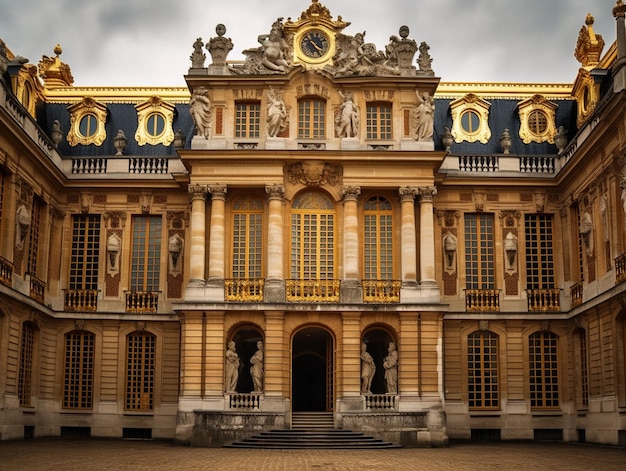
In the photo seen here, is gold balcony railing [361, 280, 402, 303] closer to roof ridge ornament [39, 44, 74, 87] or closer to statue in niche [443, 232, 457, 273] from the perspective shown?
statue in niche [443, 232, 457, 273]

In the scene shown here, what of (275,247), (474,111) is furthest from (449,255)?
(275,247)

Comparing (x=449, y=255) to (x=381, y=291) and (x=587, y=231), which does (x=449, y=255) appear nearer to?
(x=381, y=291)

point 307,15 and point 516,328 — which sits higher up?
point 307,15

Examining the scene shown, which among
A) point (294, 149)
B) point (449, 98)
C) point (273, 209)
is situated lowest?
point (273, 209)

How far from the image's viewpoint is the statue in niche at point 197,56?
3316 cm

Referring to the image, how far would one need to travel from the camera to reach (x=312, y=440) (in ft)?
93.5

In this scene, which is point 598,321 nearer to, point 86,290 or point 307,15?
point 307,15

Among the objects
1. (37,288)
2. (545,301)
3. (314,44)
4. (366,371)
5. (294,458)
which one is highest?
(314,44)

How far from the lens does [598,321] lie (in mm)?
29906

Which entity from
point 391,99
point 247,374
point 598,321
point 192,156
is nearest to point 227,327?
point 247,374

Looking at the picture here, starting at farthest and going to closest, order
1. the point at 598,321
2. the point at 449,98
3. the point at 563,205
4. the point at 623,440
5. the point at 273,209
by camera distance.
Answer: the point at 449,98 → the point at 563,205 → the point at 273,209 → the point at 598,321 → the point at 623,440

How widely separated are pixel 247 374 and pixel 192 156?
8.03 metres

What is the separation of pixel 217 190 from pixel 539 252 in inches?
476

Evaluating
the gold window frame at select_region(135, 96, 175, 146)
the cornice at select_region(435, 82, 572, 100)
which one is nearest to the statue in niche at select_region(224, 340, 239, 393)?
the gold window frame at select_region(135, 96, 175, 146)
